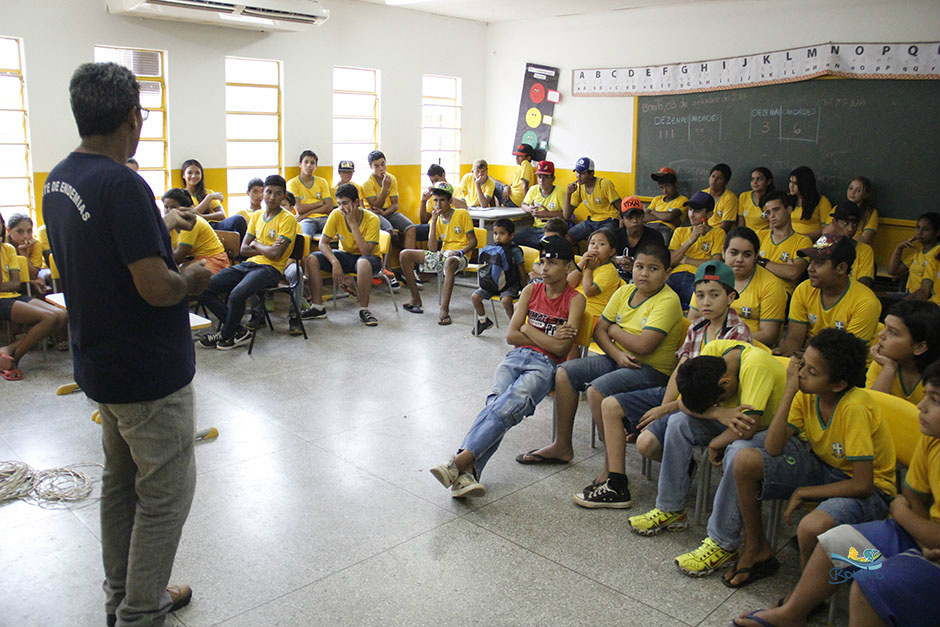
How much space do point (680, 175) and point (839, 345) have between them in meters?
6.10

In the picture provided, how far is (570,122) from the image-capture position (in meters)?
9.47

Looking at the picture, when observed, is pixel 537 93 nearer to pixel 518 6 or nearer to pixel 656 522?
pixel 518 6

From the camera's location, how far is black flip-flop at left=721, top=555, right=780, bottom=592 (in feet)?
9.61

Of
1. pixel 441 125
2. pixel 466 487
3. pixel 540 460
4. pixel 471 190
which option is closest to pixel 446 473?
pixel 466 487

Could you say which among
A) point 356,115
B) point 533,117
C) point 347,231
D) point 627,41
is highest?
point 627,41

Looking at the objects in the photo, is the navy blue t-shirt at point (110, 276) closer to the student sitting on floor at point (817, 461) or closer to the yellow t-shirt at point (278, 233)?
the student sitting on floor at point (817, 461)

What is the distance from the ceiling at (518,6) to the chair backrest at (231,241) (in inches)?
132

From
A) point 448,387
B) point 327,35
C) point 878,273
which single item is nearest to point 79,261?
point 448,387

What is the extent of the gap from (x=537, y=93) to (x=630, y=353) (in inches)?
255

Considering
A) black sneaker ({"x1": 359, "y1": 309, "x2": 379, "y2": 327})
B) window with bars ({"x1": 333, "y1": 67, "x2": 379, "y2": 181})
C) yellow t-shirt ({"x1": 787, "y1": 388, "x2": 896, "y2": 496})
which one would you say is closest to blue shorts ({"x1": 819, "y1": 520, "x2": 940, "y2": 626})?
yellow t-shirt ({"x1": 787, "y1": 388, "x2": 896, "y2": 496})

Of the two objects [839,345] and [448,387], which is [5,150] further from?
[839,345]

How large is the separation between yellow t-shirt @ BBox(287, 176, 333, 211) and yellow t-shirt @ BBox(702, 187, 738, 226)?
4053mm

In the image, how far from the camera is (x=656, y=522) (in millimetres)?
3299

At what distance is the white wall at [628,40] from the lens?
277 inches
